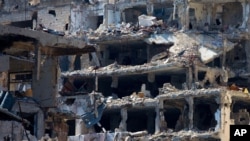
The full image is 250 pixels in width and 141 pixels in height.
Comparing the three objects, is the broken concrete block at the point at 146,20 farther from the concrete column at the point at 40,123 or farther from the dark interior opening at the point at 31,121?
the concrete column at the point at 40,123

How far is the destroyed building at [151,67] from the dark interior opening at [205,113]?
5cm

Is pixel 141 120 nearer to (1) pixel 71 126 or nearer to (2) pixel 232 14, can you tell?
(1) pixel 71 126

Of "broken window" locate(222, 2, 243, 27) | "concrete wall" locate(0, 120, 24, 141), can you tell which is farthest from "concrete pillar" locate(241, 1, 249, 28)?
"concrete wall" locate(0, 120, 24, 141)

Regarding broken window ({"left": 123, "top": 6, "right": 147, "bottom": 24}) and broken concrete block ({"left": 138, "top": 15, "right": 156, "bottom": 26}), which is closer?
broken concrete block ({"left": 138, "top": 15, "right": 156, "bottom": 26})

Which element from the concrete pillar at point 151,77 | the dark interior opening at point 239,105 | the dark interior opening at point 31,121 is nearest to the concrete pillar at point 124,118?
the concrete pillar at point 151,77

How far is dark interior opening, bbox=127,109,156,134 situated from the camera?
2803 inches

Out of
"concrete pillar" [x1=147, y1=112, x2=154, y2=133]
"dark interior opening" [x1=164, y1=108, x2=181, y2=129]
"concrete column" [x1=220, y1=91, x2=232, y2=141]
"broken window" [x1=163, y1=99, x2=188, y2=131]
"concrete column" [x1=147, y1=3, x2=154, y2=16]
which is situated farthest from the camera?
"concrete column" [x1=147, y1=3, x2=154, y2=16]

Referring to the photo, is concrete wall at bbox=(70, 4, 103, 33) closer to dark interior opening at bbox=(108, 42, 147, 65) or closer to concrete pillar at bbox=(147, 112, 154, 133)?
dark interior opening at bbox=(108, 42, 147, 65)

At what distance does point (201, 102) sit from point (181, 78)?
4.25 meters

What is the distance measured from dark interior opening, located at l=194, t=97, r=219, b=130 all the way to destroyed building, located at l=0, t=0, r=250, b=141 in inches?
2.0

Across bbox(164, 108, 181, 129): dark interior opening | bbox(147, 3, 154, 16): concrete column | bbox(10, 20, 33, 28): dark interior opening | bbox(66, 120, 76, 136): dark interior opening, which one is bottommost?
bbox(66, 120, 76, 136): dark interior opening

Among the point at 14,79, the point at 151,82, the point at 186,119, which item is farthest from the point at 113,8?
the point at 14,79

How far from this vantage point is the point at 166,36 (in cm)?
7488

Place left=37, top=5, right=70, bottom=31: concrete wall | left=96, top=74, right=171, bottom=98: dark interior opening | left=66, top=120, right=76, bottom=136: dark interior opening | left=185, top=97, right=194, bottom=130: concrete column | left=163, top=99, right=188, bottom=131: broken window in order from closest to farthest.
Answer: left=185, top=97, right=194, bottom=130: concrete column → left=163, top=99, right=188, bottom=131: broken window → left=66, top=120, right=76, bottom=136: dark interior opening → left=96, top=74, right=171, bottom=98: dark interior opening → left=37, top=5, right=70, bottom=31: concrete wall
